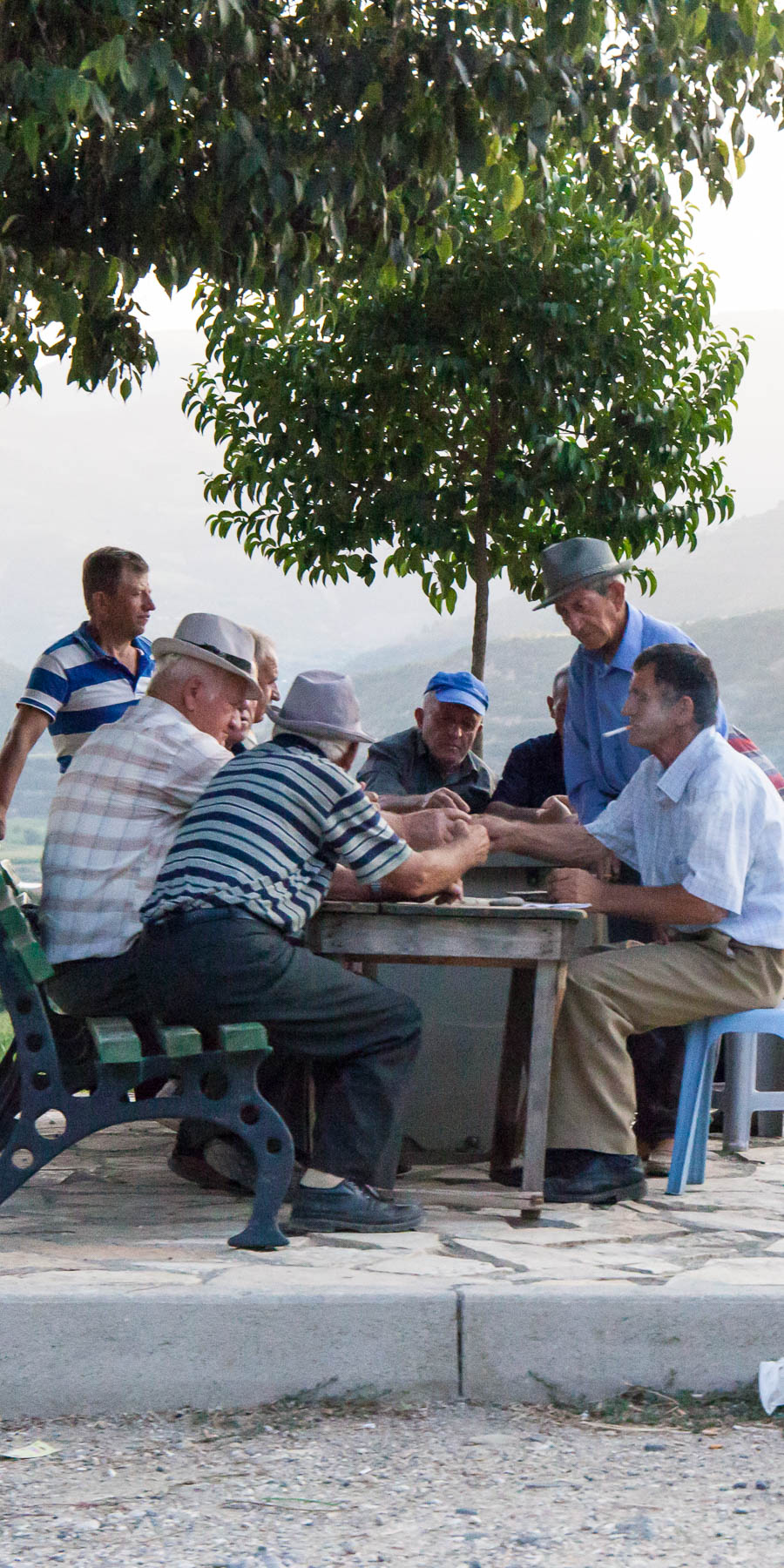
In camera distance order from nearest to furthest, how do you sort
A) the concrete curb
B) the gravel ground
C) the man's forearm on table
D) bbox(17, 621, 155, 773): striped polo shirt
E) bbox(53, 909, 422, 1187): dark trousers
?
the gravel ground, the concrete curb, bbox(53, 909, 422, 1187): dark trousers, the man's forearm on table, bbox(17, 621, 155, 773): striped polo shirt

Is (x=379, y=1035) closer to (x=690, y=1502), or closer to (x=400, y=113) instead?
(x=690, y=1502)

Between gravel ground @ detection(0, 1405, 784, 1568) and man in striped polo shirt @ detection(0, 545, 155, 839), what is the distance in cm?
307

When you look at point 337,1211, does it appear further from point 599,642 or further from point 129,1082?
point 599,642

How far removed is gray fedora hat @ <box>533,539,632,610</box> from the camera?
5.67 metres

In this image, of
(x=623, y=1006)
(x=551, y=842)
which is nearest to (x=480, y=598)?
(x=551, y=842)

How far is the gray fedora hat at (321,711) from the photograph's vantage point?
4250 mm

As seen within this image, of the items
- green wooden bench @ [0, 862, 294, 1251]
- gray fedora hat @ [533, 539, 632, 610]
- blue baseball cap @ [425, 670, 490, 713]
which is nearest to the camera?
green wooden bench @ [0, 862, 294, 1251]

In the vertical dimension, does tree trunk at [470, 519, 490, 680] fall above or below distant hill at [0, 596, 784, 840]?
below

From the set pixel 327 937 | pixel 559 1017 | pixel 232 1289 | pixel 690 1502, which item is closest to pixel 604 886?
pixel 559 1017

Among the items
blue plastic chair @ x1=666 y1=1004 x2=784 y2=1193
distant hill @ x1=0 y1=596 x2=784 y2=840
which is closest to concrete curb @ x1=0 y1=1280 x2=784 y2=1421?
blue plastic chair @ x1=666 y1=1004 x2=784 y2=1193

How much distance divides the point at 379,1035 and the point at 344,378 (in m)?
5.28

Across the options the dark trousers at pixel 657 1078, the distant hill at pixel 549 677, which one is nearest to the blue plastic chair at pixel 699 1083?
the dark trousers at pixel 657 1078

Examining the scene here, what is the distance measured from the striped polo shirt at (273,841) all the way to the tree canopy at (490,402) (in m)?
4.62

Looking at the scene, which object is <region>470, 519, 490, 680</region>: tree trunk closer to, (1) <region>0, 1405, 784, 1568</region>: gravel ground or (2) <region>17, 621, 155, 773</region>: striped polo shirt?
(2) <region>17, 621, 155, 773</region>: striped polo shirt
